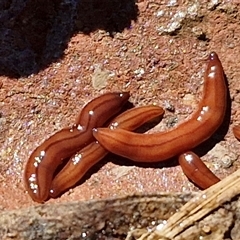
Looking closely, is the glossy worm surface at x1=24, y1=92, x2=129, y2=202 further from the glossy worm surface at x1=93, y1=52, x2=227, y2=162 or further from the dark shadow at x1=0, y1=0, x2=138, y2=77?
the dark shadow at x1=0, y1=0, x2=138, y2=77

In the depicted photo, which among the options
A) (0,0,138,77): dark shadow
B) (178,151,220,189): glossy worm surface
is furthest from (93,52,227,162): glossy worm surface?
(0,0,138,77): dark shadow

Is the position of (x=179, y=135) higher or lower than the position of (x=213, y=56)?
lower

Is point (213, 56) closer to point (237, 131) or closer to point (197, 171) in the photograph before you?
point (237, 131)

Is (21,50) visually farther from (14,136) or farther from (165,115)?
(165,115)

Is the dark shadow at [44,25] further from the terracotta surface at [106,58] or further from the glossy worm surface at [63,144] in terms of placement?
the glossy worm surface at [63,144]

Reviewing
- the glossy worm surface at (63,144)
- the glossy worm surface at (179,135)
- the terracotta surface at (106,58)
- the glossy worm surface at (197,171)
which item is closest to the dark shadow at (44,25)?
the terracotta surface at (106,58)

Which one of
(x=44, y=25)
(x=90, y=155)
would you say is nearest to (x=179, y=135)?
(x=90, y=155)
